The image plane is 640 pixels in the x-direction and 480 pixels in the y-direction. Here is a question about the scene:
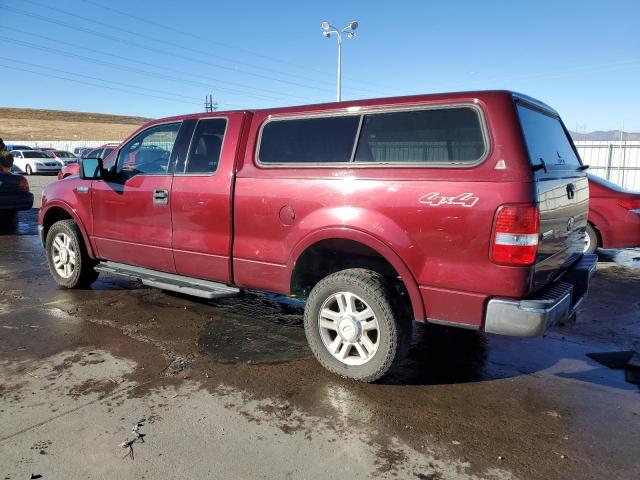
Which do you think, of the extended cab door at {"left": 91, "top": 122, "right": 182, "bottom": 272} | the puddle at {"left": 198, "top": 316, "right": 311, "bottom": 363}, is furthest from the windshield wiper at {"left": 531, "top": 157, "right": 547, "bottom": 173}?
the extended cab door at {"left": 91, "top": 122, "right": 182, "bottom": 272}

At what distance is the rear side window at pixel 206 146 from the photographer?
4.35 meters

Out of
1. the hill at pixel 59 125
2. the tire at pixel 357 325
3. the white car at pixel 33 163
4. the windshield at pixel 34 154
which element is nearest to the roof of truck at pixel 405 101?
the tire at pixel 357 325

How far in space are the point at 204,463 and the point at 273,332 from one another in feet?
6.62

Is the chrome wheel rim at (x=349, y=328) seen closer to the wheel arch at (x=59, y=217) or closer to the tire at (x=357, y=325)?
the tire at (x=357, y=325)

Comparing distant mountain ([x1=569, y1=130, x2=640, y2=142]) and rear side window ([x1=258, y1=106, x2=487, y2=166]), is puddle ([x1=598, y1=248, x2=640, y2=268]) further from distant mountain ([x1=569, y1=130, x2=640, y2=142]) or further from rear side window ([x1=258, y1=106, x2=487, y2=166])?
rear side window ([x1=258, y1=106, x2=487, y2=166])

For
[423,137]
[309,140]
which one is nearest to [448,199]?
[423,137]

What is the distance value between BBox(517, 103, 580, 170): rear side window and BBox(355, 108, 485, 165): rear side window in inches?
12.7

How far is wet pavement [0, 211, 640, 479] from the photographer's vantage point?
8.46 ft

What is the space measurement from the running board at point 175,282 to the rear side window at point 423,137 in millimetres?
1760

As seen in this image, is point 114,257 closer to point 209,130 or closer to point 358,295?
point 209,130

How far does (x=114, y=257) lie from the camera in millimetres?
5262

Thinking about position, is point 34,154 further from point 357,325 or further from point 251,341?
point 357,325

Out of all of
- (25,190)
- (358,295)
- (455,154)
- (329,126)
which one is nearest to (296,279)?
(358,295)

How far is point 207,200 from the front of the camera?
4238 millimetres
